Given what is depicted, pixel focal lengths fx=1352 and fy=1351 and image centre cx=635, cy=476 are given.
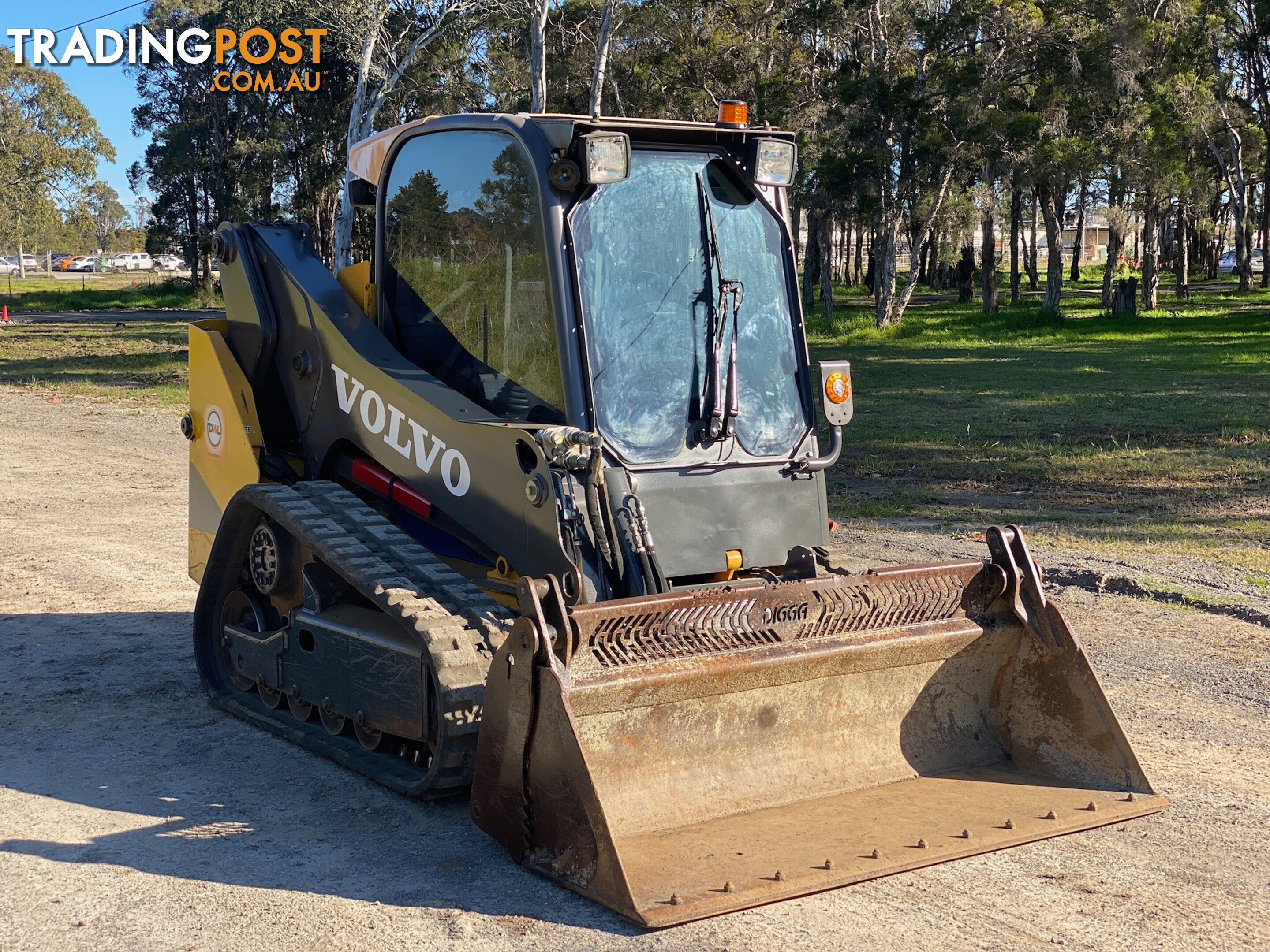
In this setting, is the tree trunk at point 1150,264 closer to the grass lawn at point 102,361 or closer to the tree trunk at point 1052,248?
the tree trunk at point 1052,248

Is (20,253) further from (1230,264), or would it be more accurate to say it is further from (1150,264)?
(1230,264)

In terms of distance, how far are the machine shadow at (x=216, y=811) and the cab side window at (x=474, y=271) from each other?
1.63 m

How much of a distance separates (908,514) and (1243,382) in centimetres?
1199

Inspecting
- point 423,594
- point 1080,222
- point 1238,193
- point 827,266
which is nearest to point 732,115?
point 423,594

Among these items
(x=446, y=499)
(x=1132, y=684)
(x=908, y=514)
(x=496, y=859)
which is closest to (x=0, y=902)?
(x=496, y=859)

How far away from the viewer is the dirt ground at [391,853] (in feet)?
13.2

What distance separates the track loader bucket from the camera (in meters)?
4.26

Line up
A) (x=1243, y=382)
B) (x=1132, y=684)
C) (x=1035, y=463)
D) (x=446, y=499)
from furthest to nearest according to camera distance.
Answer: (x=1243, y=382)
(x=1035, y=463)
(x=1132, y=684)
(x=446, y=499)

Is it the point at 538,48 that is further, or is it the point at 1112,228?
the point at 1112,228

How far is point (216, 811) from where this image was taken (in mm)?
5012

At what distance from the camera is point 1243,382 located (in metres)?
20.9

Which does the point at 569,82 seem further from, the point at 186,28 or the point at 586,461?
the point at 586,461

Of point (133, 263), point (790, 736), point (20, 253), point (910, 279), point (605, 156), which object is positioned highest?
point (133, 263)

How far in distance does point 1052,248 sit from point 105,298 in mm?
40758
